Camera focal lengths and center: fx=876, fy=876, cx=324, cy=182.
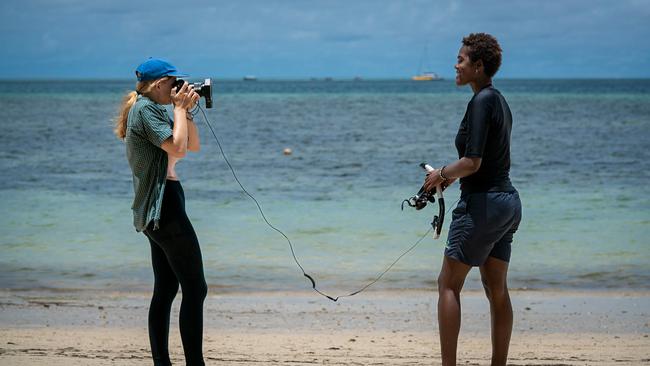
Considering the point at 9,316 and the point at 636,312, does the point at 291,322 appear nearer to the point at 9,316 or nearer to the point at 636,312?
the point at 9,316

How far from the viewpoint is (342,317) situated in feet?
22.6

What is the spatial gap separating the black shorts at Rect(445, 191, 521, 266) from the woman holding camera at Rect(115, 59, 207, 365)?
1.31 m

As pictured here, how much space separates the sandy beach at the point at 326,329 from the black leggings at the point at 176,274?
89 cm

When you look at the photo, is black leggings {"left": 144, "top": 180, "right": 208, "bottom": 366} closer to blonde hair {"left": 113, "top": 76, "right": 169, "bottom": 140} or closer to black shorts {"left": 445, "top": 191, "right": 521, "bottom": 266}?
blonde hair {"left": 113, "top": 76, "right": 169, "bottom": 140}

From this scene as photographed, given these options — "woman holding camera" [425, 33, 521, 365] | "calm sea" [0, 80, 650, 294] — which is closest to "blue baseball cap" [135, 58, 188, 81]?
"woman holding camera" [425, 33, 521, 365]

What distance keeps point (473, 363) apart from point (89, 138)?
24.8 m

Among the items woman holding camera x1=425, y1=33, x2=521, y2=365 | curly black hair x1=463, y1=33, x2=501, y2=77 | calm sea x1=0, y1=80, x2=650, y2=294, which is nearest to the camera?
woman holding camera x1=425, y1=33, x2=521, y2=365

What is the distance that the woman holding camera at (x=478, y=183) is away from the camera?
4238mm

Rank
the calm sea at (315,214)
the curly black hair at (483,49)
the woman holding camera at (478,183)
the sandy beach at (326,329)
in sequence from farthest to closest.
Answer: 1. the calm sea at (315,214)
2. the sandy beach at (326,329)
3. the curly black hair at (483,49)
4. the woman holding camera at (478,183)

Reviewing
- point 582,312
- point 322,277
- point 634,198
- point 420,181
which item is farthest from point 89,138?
point 582,312

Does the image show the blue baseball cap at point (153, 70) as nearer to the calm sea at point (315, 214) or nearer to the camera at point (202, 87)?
the camera at point (202, 87)

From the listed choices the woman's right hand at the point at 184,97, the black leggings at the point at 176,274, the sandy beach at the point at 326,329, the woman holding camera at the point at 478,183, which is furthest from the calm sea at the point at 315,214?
the woman's right hand at the point at 184,97

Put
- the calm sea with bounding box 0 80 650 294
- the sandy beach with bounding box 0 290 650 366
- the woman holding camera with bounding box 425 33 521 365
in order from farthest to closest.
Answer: the calm sea with bounding box 0 80 650 294 → the sandy beach with bounding box 0 290 650 366 → the woman holding camera with bounding box 425 33 521 365

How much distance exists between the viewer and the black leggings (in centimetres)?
433
